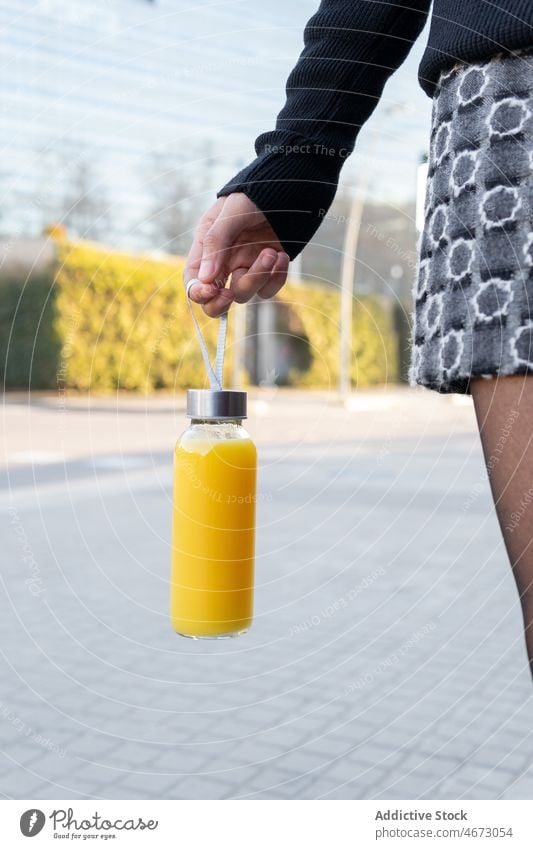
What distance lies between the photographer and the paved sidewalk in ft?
9.59

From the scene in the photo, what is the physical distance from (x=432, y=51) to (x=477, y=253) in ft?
0.95

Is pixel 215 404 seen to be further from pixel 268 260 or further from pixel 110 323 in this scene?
pixel 110 323

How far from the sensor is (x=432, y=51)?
53.0 inches

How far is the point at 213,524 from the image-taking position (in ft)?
5.12

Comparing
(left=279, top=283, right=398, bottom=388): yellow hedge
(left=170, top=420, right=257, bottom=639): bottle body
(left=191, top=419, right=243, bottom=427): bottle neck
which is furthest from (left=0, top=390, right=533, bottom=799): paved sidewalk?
(left=279, top=283, right=398, bottom=388): yellow hedge

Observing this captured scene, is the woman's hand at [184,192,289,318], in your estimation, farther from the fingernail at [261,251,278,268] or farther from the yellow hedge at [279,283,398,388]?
the yellow hedge at [279,283,398,388]

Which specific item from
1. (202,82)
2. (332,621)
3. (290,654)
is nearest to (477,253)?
(202,82)

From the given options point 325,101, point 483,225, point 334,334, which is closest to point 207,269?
point 325,101

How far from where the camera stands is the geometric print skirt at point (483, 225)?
1.23 metres

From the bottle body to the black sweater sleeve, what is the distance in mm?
359

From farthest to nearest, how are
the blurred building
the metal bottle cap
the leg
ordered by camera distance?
the blurred building < the metal bottle cap < the leg

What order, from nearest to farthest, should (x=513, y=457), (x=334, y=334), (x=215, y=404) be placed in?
(x=513, y=457) < (x=215, y=404) < (x=334, y=334)

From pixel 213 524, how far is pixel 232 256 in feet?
1.40

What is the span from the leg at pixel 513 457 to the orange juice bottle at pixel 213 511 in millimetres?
406
